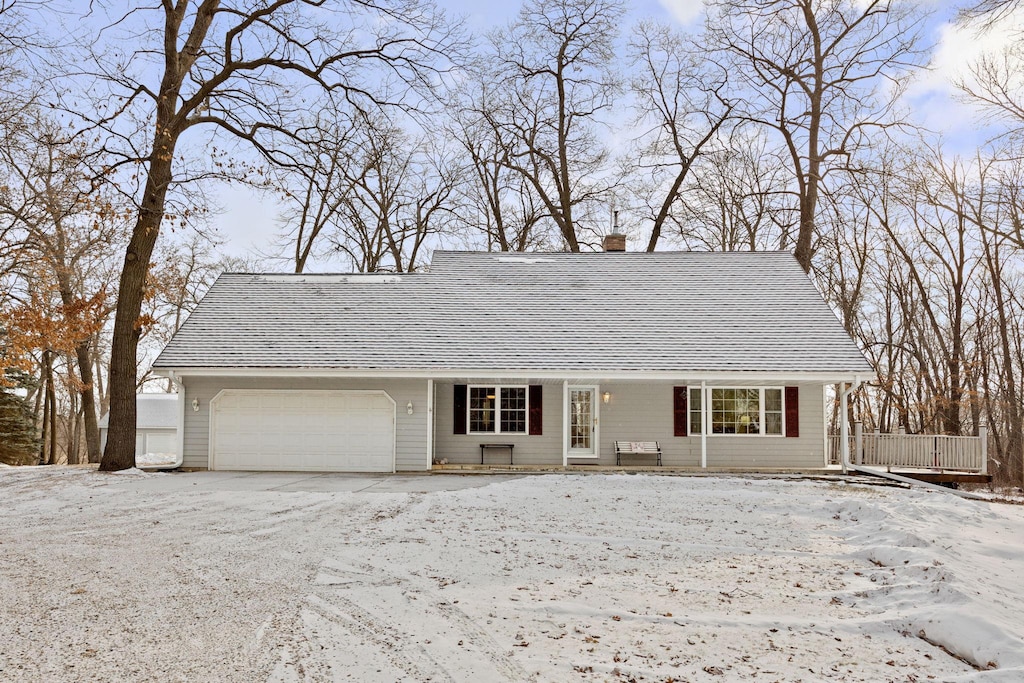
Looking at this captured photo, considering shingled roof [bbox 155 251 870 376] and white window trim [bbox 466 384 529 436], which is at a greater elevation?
shingled roof [bbox 155 251 870 376]

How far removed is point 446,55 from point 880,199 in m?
16.7

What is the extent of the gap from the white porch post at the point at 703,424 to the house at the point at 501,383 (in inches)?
1.5

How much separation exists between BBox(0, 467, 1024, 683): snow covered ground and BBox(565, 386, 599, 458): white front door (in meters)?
5.34

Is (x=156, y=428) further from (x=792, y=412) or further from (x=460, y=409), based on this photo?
(x=792, y=412)

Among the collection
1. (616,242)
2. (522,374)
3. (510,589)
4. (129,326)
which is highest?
(616,242)

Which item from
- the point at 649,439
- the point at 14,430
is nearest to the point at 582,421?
the point at 649,439

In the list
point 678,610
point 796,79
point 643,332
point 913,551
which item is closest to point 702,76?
point 796,79

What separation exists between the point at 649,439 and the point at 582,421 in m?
1.54

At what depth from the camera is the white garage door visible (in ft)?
55.5

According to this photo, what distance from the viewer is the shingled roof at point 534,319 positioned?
670 inches

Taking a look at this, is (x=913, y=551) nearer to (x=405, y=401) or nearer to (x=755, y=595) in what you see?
(x=755, y=595)

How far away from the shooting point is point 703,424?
679 inches

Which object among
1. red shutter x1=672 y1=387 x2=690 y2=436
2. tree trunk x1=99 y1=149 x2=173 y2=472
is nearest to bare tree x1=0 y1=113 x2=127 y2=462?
tree trunk x1=99 y1=149 x2=173 y2=472

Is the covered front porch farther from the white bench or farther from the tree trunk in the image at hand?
the tree trunk
